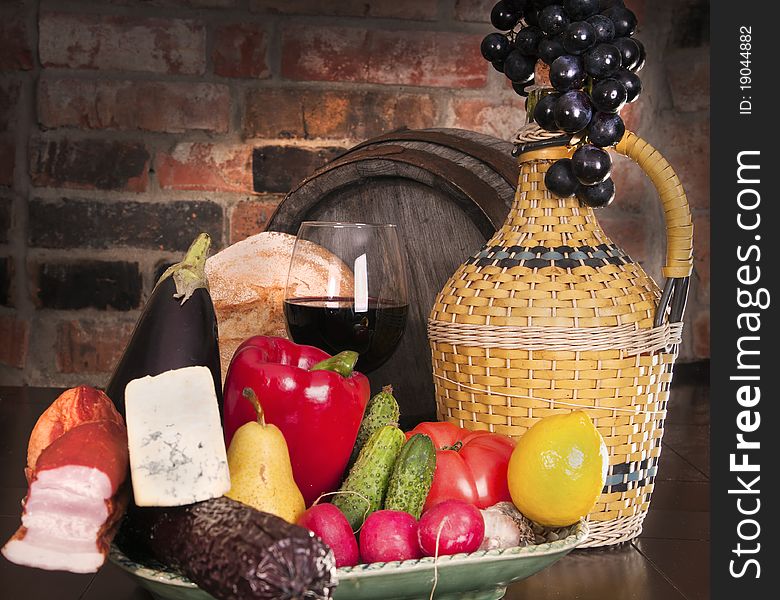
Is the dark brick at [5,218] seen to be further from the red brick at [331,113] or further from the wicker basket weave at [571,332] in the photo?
the wicker basket weave at [571,332]

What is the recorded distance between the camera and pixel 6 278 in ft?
5.20

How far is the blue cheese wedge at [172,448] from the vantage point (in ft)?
1.55

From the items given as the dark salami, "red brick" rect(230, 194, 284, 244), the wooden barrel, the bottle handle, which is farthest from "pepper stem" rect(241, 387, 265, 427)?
"red brick" rect(230, 194, 284, 244)

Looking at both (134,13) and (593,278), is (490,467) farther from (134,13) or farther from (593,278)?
(134,13)

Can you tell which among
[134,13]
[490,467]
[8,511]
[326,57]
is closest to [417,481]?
[490,467]

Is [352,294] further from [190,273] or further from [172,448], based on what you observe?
[172,448]

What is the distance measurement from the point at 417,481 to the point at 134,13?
1206mm

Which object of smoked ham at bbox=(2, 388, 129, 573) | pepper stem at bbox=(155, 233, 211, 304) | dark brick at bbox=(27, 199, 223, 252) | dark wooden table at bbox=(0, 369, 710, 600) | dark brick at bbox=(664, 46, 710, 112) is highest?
dark brick at bbox=(664, 46, 710, 112)

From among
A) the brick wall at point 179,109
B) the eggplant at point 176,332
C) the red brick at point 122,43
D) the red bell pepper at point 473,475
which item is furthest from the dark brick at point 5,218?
the red bell pepper at point 473,475

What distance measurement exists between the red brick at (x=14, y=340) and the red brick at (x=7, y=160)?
237 millimetres

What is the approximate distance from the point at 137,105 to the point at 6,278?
14.9 inches

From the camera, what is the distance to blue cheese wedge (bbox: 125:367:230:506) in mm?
473

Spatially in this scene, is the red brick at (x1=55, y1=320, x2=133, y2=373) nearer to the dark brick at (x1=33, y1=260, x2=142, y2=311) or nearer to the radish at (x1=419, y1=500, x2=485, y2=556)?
the dark brick at (x1=33, y1=260, x2=142, y2=311)

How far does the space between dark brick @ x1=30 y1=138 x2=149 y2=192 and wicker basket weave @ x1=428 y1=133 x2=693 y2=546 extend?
3.11 feet
